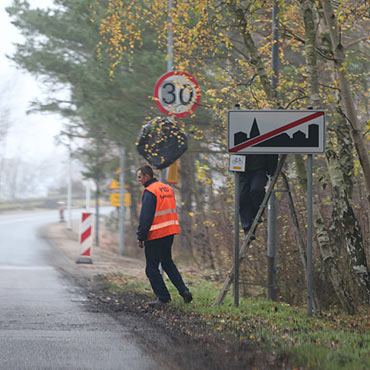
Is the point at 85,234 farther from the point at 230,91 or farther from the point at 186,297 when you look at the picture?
the point at 186,297

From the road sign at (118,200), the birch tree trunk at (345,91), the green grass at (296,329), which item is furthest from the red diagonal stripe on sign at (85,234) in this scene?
the birch tree trunk at (345,91)

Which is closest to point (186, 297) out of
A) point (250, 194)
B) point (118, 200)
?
point (250, 194)

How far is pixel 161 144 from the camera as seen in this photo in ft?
41.3

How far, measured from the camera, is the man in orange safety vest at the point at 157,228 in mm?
9492

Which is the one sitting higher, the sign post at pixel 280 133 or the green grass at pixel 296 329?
the sign post at pixel 280 133

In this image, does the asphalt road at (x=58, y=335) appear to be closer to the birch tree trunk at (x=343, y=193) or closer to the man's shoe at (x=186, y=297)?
the man's shoe at (x=186, y=297)

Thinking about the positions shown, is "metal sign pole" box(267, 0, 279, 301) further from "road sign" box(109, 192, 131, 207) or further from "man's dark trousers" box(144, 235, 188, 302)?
"road sign" box(109, 192, 131, 207)

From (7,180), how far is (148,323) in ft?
397

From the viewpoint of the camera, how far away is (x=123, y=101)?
22.3 metres

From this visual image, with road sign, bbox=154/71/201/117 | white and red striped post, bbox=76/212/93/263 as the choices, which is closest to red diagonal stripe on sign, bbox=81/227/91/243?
white and red striped post, bbox=76/212/93/263

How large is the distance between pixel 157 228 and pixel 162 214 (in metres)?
0.19

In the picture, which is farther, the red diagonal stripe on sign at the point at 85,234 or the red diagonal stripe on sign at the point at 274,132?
the red diagonal stripe on sign at the point at 85,234

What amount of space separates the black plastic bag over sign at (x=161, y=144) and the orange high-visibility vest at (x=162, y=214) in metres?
1.14

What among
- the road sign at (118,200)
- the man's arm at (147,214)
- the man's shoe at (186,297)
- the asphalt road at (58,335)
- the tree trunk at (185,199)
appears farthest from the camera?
the road sign at (118,200)
